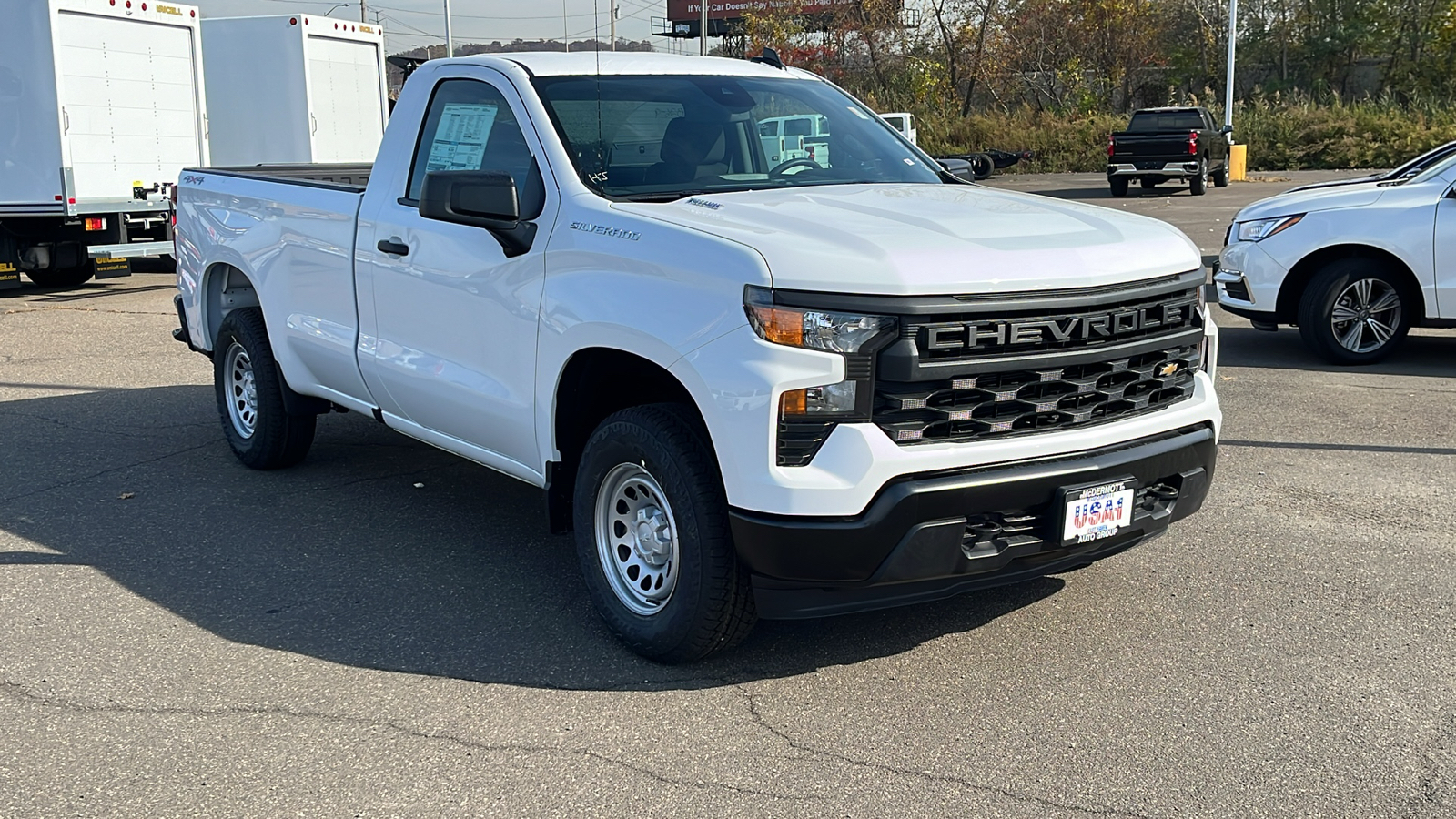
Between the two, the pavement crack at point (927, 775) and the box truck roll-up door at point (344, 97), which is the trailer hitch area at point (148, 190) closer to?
Answer: the box truck roll-up door at point (344, 97)

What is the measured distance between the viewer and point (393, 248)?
5.50 meters

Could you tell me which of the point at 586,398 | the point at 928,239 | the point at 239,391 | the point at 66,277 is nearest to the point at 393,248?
the point at 586,398

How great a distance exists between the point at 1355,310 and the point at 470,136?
6913 mm

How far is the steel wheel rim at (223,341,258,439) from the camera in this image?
718 cm

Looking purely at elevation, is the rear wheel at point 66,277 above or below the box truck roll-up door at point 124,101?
below

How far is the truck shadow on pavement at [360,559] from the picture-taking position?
462 centimetres

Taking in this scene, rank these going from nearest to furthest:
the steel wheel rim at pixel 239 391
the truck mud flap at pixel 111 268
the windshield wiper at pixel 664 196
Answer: the windshield wiper at pixel 664 196 < the steel wheel rim at pixel 239 391 < the truck mud flap at pixel 111 268

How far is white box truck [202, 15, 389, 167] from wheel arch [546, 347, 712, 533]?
14.1 m

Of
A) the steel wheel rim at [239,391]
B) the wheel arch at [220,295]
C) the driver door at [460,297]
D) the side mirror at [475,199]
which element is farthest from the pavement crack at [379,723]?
the wheel arch at [220,295]

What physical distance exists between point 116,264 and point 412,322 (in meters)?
11.8

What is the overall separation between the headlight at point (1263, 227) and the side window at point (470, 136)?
6.63 m

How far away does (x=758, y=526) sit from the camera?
13.0ft

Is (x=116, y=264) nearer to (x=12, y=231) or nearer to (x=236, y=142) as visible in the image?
(x=12, y=231)

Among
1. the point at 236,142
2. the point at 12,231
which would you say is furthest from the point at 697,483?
the point at 236,142
